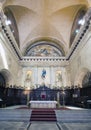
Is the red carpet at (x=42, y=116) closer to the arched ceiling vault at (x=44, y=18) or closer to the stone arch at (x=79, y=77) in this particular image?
the stone arch at (x=79, y=77)

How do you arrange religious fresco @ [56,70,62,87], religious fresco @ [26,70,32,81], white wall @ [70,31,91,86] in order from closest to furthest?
white wall @ [70,31,91,86] < religious fresco @ [56,70,62,87] < religious fresco @ [26,70,32,81]

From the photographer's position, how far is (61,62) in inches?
736

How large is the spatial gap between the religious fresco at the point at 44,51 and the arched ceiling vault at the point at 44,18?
4.31ft

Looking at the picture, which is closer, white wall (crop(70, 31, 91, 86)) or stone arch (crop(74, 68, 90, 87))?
white wall (crop(70, 31, 91, 86))

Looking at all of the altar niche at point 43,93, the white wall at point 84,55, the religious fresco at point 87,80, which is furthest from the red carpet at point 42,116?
the altar niche at point 43,93

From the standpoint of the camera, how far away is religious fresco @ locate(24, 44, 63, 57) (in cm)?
1998

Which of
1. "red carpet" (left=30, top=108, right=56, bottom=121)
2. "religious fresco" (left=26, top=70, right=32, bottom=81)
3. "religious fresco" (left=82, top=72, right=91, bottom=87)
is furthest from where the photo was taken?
"religious fresco" (left=26, top=70, right=32, bottom=81)

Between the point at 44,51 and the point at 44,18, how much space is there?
553cm

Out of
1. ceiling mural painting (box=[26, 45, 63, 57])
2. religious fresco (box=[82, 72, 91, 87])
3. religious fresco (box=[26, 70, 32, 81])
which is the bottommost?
religious fresco (box=[82, 72, 91, 87])

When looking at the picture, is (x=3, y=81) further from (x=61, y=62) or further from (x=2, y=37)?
(x=61, y=62)

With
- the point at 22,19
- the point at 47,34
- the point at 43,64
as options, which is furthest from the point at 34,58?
the point at 22,19

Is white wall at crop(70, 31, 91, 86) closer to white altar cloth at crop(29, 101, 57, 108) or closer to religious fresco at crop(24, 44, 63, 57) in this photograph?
white altar cloth at crop(29, 101, 57, 108)

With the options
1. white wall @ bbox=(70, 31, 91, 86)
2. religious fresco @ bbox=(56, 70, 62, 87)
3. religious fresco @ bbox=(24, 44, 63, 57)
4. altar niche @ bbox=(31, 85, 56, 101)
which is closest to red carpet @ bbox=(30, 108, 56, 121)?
white wall @ bbox=(70, 31, 91, 86)

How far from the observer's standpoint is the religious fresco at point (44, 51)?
1998 cm
